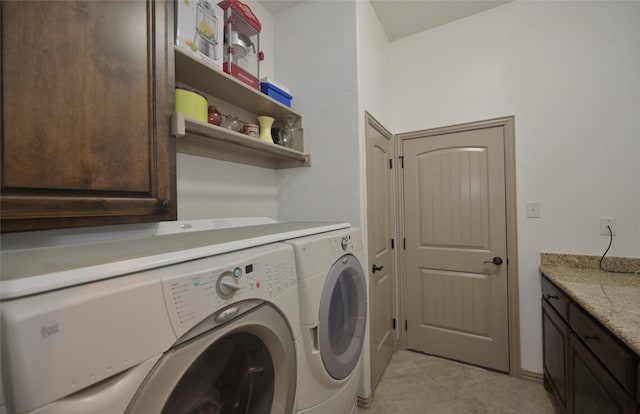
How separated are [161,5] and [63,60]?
0.41 metres

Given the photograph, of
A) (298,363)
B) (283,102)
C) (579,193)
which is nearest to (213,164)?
(283,102)

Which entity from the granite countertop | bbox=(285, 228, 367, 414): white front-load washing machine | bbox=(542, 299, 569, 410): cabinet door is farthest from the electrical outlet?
bbox=(285, 228, 367, 414): white front-load washing machine

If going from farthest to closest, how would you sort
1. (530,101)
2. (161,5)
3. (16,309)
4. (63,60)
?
1. (530,101)
2. (161,5)
3. (63,60)
4. (16,309)

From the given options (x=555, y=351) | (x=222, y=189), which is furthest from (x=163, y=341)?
(x=555, y=351)

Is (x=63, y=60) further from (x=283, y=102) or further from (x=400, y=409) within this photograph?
(x=400, y=409)

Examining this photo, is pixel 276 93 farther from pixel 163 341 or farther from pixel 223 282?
pixel 163 341

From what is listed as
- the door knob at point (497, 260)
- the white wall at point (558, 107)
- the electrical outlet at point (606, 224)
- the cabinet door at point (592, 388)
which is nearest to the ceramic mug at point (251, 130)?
the white wall at point (558, 107)

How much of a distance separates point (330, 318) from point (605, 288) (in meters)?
1.46

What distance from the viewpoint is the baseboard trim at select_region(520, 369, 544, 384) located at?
189cm

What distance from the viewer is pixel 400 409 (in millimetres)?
1689

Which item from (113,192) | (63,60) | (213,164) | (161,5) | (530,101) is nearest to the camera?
(63,60)

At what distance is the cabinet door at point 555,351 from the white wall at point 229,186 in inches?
74.5

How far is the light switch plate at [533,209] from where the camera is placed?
1914 millimetres

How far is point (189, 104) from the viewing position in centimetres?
113
